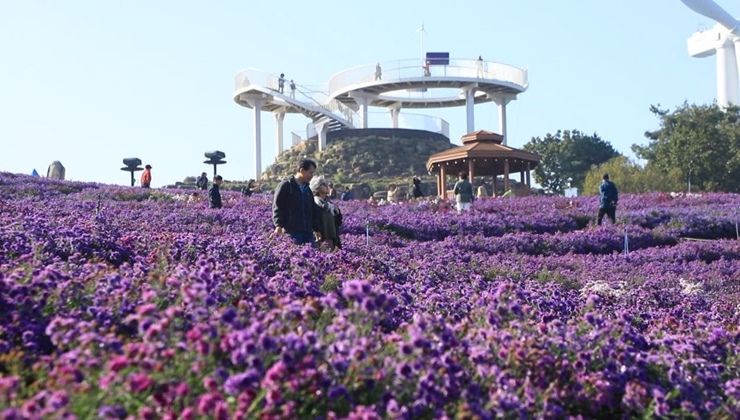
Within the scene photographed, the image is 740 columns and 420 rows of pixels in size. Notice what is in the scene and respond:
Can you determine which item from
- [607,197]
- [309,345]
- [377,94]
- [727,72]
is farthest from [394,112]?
[309,345]

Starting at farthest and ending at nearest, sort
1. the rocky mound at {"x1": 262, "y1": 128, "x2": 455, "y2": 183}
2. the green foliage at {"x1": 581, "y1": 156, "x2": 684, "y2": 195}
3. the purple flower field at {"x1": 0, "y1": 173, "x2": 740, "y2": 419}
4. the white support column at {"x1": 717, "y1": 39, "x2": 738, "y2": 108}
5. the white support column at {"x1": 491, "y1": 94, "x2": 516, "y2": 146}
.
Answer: the white support column at {"x1": 717, "y1": 39, "x2": 738, "y2": 108}, the white support column at {"x1": 491, "y1": 94, "x2": 516, "y2": 146}, the rocky mound at {"x1": 262, "y1": 128, "x2": 455, "y2": 183}, the green foliage at {"x1": 581, "y1": 156, "x2": 684, "y2": 195}, the purple flower field at {"x1": 0, "y1": 173, "x2": 740, "y2": 419}

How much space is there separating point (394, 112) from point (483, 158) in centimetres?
2445

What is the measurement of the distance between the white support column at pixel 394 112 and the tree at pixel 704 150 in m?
17.2

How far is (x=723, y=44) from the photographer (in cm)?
7931

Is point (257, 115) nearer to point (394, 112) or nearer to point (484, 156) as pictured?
point (394, 112)

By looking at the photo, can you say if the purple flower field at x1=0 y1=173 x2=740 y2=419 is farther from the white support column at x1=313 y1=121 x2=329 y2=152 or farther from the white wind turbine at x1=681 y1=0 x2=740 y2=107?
the white wind turbine at x1=681 y1=0 x2=740 y2=107

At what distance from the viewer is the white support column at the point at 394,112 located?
5916 cm

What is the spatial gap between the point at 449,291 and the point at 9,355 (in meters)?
4.32

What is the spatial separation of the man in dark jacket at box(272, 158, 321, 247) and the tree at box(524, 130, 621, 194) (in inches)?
2590

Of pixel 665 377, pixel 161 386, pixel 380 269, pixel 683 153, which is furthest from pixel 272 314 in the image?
pixel 683 153

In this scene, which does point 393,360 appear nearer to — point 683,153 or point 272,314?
point 272,314

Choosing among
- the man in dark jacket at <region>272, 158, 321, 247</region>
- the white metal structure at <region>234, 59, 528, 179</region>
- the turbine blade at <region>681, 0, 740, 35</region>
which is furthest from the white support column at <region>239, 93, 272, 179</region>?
the man in dark jacket at <region>272, 158, 321, 247</region>

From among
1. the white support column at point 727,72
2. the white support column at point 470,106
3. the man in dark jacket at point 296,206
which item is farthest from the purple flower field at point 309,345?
the white support column at point 727,72

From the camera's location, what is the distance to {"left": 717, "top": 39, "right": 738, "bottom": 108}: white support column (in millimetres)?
78188
